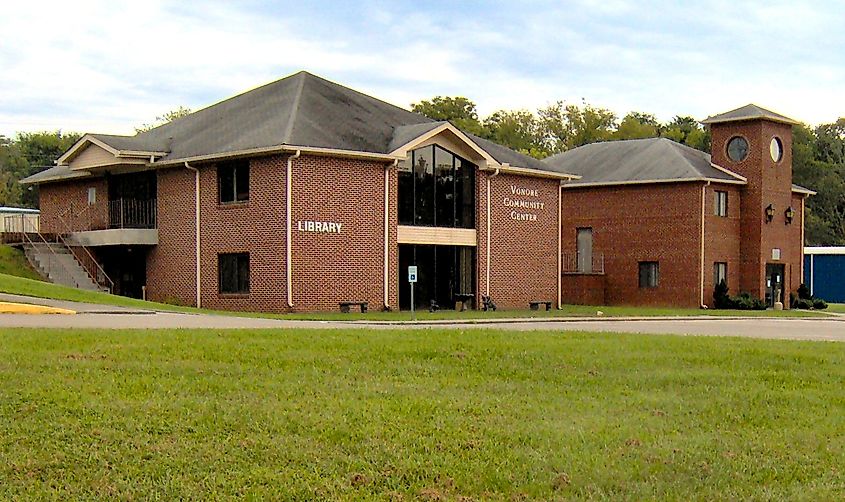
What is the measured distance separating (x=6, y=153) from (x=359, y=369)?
89435 millimetres

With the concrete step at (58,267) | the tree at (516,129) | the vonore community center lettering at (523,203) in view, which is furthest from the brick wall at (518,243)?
the tree at (516,129)

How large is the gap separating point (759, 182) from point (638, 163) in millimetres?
5209

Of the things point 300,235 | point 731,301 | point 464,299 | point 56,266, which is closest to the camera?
point 300,235

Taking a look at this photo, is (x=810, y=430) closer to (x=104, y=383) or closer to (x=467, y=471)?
(x=467, y=471)

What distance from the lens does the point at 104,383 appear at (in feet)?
39.0

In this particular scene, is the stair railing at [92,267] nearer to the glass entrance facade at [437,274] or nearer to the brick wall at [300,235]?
the brick wall at [300,235]

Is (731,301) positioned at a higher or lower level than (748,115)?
lower

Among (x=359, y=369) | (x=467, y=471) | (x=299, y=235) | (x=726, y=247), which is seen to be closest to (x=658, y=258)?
(x=726, y=247)

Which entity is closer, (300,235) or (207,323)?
(207,323)

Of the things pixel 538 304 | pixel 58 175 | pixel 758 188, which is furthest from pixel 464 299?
pixel 758 188

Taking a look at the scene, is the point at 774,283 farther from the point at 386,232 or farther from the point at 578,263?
the point at 386,232

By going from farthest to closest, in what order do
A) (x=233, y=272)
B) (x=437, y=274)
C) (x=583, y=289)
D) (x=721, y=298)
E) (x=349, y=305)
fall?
(x=583, y=289) → (x=721, y=298) → (x=437, y=274) → (x=233, y=272) → (x=349, y=305)

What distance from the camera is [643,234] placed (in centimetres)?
4938

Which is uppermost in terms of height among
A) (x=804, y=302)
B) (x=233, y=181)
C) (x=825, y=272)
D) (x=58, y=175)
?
(x=58, y=175)
